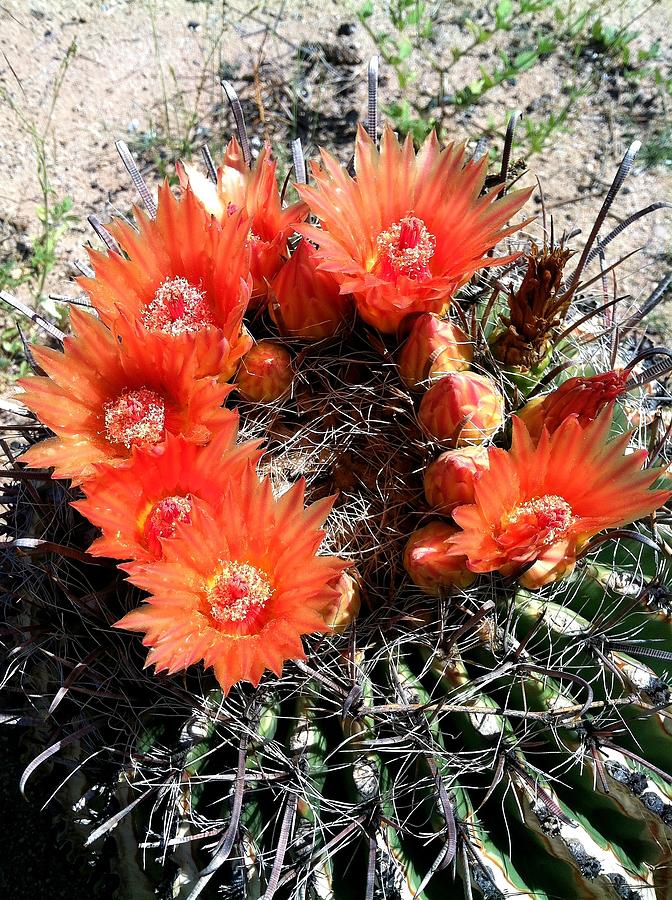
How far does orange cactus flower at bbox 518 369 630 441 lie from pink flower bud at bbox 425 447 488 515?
0.38 ft

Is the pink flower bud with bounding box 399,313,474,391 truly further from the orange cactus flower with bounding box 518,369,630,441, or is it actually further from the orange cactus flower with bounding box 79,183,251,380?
the orange cactus flower with bounding box 79,183,251,380

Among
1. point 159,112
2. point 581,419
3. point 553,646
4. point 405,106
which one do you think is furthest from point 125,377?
point 159,112

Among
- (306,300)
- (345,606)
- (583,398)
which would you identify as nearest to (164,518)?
(345,606)

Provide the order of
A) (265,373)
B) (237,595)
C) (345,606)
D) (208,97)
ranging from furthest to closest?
(208,97), (265,373), (345,606), (237,595)

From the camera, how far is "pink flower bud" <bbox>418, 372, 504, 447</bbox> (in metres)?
1.19

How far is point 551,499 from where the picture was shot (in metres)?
1.17

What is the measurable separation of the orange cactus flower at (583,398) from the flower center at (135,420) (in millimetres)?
586

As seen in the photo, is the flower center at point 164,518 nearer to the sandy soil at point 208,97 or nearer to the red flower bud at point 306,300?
the red flower bud at point 306,300

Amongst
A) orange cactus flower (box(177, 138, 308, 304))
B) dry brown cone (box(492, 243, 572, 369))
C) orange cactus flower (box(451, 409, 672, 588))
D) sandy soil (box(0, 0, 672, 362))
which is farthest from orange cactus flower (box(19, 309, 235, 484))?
sandy soil (box(0, 0, 672, 362))

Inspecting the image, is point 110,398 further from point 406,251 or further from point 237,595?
point 406,251

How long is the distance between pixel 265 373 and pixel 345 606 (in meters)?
0.40

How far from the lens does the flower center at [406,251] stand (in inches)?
48.4

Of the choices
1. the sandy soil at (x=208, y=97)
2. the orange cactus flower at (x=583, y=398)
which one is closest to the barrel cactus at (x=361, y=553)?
the orange cactus flower at (x=583, y=398)

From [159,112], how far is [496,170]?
58.9 inches
